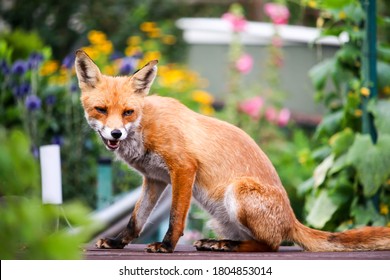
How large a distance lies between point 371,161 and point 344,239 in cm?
191

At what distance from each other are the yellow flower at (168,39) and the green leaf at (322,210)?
611cm

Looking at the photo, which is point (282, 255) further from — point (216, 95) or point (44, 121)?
point (216, 95)

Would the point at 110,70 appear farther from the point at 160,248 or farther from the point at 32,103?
the point at 160,248

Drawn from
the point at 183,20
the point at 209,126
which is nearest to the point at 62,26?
the point at 183,20

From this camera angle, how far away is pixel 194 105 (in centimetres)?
824

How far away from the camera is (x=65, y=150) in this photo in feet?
25.9

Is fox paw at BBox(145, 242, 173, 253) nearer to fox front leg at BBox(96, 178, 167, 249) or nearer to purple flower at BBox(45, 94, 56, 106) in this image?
fox front leg at BBox(96, 178, 167, 249)

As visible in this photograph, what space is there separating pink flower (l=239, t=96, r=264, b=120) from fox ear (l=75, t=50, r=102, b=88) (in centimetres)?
582

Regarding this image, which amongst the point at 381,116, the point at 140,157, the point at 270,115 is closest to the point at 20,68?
the point at 270,115

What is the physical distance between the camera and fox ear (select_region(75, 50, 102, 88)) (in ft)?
10.2

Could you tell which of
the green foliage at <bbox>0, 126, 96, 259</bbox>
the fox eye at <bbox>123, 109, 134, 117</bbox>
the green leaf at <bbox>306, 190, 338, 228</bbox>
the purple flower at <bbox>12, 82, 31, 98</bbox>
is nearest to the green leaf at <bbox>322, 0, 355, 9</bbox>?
the green leaf at <bbox>306, 190, 338, 228</bbox>

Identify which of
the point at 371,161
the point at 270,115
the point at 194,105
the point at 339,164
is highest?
the point at 371,161

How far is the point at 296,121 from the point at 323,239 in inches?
297

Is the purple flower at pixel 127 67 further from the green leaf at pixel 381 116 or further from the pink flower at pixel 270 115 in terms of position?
the pink flower at pixel 270 115
